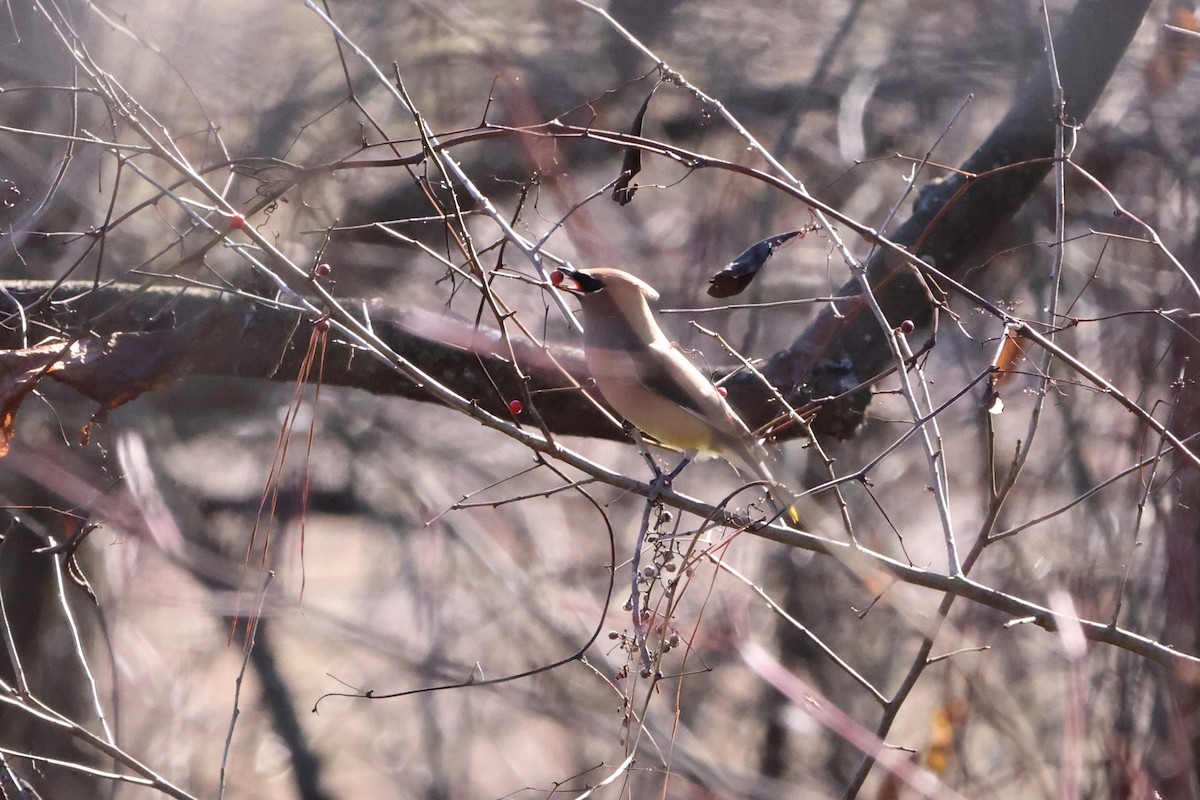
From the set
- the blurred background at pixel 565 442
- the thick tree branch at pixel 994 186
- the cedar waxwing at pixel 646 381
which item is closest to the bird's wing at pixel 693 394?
the cedar waxwing at pixel 646 381

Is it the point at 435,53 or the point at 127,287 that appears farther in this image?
the point at 435,53

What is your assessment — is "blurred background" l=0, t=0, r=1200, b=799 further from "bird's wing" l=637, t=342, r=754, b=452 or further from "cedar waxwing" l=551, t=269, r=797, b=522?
"bird's wing" l=637, t=342, r=754, b=452

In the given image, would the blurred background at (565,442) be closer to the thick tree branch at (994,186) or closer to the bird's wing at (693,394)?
the thick tree branch at (994,186)

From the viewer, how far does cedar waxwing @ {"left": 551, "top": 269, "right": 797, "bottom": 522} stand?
341 cm

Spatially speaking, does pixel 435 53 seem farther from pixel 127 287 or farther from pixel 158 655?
pixel 158 655

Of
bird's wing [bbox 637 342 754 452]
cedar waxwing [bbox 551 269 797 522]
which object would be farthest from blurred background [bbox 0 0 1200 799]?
bird's wing [bbox 637 342 754 452]

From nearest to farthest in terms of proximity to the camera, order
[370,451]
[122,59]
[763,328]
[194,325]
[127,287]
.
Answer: [194,325] → [127,287] → [122,59] → [763,328] → [370,451]

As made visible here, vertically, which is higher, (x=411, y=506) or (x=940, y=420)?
(x=940, y=420)

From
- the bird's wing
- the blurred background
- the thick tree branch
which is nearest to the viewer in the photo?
the bird's wing

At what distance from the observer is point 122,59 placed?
6.09m

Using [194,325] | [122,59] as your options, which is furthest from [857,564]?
[122,59]

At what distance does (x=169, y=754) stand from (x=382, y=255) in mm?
3446

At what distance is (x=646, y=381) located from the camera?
3.49 metres

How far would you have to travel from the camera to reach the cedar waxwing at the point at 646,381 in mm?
3412
